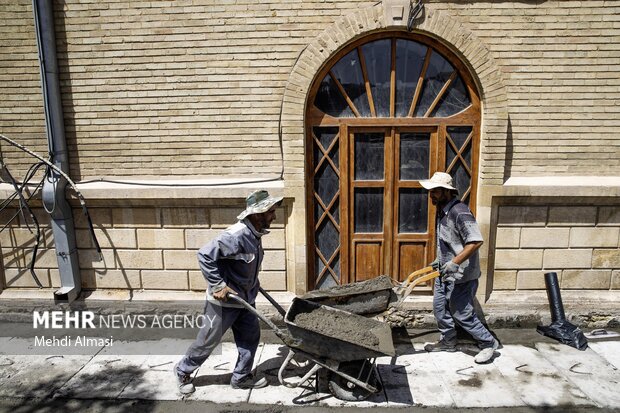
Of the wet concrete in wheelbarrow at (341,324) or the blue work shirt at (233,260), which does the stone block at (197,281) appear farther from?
the wet concrete in wheelbarrow at (341,324)

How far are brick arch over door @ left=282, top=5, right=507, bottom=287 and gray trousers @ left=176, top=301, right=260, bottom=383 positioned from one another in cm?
191

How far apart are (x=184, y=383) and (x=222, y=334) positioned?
65 cm

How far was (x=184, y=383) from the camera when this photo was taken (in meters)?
4.37

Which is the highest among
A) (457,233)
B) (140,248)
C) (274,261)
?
(457,233)

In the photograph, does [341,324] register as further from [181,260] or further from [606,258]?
[606,258]

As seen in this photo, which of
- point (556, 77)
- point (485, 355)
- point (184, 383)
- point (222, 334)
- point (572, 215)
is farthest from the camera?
point (572, 215)

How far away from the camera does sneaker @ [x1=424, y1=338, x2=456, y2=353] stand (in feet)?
16.7

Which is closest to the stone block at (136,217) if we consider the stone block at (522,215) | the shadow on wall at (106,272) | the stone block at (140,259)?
the shadow on wall at (106,272)

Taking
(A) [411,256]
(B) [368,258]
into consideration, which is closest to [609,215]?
(A) [411,256]

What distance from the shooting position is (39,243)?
5996mm

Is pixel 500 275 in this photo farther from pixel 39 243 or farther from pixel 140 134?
pixel 39 243

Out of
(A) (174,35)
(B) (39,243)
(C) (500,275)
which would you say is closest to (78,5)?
(A) (174,35)

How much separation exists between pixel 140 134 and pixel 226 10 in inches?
73.1

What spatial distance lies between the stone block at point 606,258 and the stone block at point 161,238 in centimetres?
527
